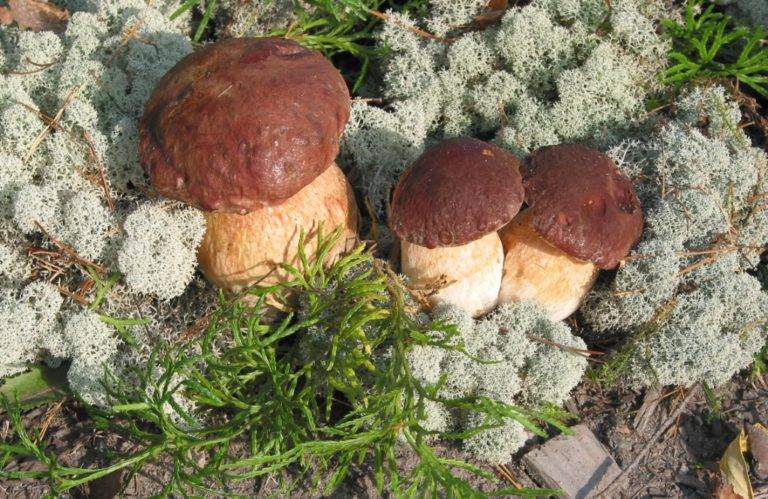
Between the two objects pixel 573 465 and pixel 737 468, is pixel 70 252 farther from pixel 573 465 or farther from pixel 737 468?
pixel 737 468

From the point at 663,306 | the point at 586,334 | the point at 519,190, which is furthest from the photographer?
the point at 586,334

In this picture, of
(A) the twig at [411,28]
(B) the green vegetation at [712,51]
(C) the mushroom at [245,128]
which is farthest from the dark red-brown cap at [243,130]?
(B) the green vegetation at [712,51]

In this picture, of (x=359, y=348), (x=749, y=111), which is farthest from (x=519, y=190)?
(x=749, y=111)

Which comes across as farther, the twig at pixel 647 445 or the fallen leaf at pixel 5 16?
the fallen leaf at pixel 5 16

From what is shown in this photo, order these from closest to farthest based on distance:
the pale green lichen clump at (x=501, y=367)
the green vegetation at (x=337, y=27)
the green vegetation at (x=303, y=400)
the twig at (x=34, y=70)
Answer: the green vegetation at (x=303, y=400), the pale green lichen clump at (x=501, y=367), the twig at (x=34, y=70), the green vegetation at (x=337, y=27)

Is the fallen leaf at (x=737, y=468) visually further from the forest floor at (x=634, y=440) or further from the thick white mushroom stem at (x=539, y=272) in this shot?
the thick white mushroom stem at (x=539, y=272)

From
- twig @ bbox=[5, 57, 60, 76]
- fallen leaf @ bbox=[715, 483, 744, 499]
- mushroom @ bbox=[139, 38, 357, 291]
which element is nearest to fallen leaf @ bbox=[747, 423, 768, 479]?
fallen leaf @ bbox=[715, 483, 744, 499]

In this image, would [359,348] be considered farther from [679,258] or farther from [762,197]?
[762,197]
